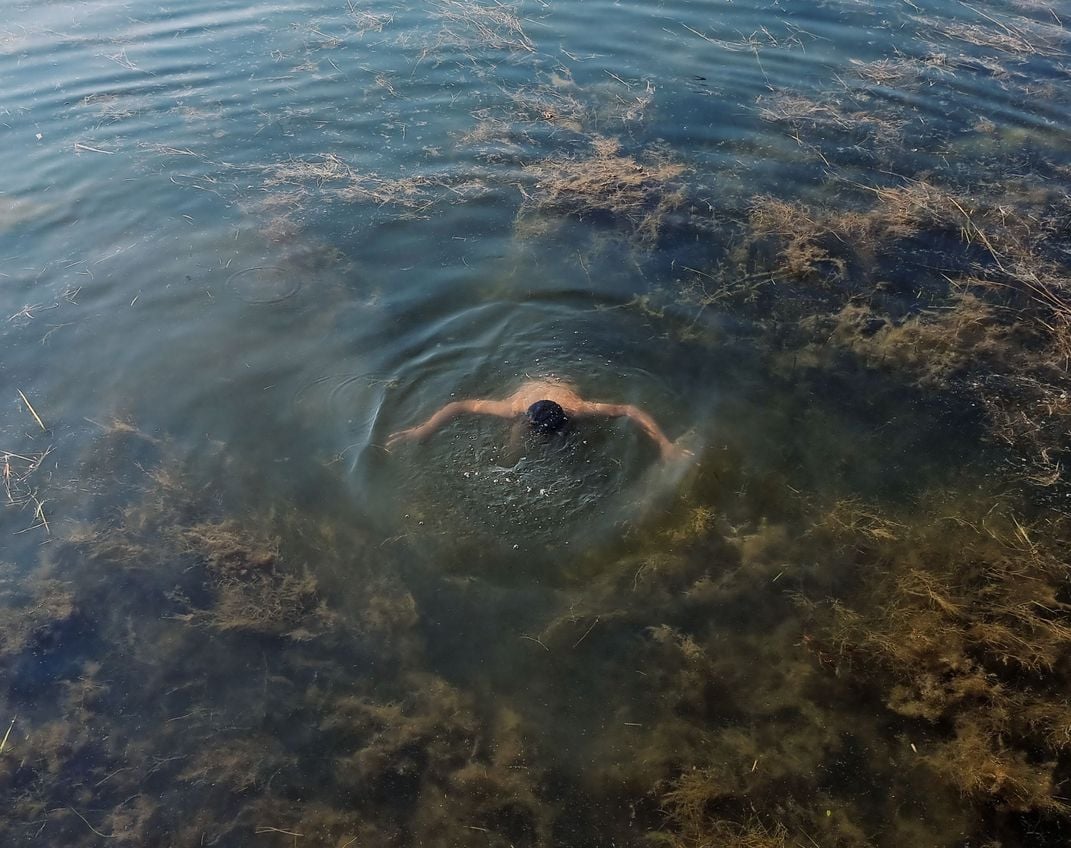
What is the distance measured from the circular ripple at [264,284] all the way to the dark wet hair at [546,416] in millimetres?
4108

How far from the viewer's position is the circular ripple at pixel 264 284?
8.84 meters

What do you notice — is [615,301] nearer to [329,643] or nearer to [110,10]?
[329,643]

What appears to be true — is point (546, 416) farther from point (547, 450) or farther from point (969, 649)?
point (969, 649)

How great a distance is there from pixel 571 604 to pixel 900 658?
2.69 meters

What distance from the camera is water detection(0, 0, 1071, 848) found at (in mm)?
5051

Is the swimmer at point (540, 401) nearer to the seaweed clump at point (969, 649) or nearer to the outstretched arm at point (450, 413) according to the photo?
the outstretched arm at point (450, 413)

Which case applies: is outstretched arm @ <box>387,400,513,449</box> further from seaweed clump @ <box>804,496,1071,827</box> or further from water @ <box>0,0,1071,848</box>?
seaweed clump @ <box>804,496,1071,827</box>

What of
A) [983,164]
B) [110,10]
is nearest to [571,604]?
[983,164]

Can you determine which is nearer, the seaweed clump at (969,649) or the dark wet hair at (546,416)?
the seaweed clump at (969,649)

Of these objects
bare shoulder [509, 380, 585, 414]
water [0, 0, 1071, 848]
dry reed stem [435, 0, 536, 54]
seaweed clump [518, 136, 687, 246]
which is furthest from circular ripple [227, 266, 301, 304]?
dry reed stem [435, 0, 536, 54]

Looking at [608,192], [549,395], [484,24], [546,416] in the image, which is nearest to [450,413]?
[549,395]

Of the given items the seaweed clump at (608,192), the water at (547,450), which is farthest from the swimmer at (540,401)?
the seaweed clump at (608,192)

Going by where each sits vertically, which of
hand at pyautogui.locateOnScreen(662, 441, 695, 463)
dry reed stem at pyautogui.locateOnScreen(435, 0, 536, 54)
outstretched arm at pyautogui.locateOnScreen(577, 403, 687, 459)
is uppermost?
dry reed stem at pyautogui.locateOnScreen(435, 0, 536, 54)

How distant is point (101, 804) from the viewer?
5.04 meters
